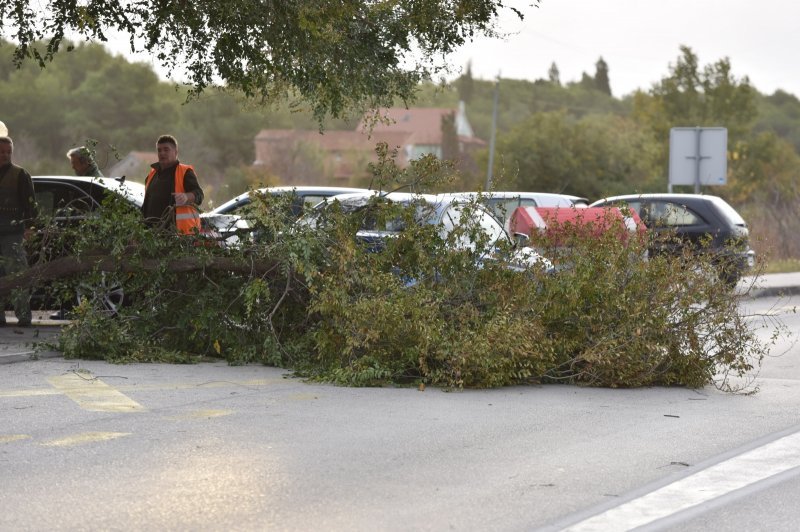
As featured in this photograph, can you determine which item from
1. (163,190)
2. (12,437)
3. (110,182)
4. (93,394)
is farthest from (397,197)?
(12,437)

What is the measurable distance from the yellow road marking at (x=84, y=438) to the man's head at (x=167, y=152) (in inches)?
233

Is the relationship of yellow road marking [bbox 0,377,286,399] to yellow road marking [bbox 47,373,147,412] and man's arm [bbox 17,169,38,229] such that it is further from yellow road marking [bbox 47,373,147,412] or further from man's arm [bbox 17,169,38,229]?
man's arm [bbox 17,169,38,229]

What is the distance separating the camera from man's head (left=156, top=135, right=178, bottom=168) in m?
13.4

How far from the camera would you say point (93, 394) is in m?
9.45

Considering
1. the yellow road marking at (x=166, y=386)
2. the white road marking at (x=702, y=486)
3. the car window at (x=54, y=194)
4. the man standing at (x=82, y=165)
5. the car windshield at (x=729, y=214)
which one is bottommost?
the yellow road marking at (x=166, y=386)

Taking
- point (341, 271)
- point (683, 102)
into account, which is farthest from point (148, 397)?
point (683, 102)

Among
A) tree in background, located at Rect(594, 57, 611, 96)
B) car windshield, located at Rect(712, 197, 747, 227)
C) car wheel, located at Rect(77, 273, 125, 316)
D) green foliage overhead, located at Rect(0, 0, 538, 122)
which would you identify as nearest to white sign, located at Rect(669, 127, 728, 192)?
car windshield, located at Rect(712, 197, 747, 227)

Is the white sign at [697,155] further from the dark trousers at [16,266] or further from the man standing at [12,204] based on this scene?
the dark trousers at [16,266]

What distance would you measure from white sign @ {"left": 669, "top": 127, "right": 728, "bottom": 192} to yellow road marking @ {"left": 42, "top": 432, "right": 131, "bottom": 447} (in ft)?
64.7

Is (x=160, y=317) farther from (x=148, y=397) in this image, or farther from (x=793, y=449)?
(x=793, y=449)

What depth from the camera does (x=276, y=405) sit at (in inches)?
356

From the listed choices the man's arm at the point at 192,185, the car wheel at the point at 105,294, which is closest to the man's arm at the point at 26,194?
the man's arm at the point at 192,185

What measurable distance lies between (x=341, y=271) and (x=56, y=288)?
2.89 metres

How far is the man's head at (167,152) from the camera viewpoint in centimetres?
1340
